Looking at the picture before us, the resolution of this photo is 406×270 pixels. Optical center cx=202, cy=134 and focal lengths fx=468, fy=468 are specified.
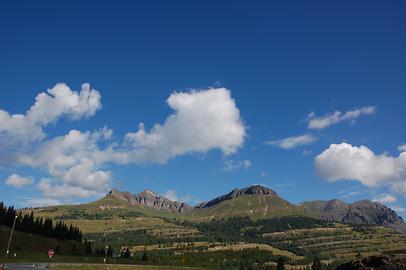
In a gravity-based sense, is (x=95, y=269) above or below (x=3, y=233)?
below

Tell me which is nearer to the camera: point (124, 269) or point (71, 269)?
point (71, 269)

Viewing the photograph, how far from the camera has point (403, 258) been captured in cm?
7219

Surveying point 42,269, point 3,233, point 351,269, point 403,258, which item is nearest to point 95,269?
point 42,269

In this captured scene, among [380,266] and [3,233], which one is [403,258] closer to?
[380,266]

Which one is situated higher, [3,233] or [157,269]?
[3,233]

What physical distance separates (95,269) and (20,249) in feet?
265

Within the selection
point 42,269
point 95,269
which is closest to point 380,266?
point 42,269

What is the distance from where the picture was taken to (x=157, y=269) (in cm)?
15638

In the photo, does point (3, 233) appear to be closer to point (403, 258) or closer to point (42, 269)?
point (42, 269)

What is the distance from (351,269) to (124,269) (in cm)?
7827

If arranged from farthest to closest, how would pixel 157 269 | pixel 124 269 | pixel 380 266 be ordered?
pixel 157 269, pixel 124 269, pixel 380 266

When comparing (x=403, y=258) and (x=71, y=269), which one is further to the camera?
(x=71, y=269)

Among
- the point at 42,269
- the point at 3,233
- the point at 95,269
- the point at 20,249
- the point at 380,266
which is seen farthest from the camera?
the point at 3,233

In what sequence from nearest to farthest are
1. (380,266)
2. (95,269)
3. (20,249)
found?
(380,266) < (95,269) < (20,249)
